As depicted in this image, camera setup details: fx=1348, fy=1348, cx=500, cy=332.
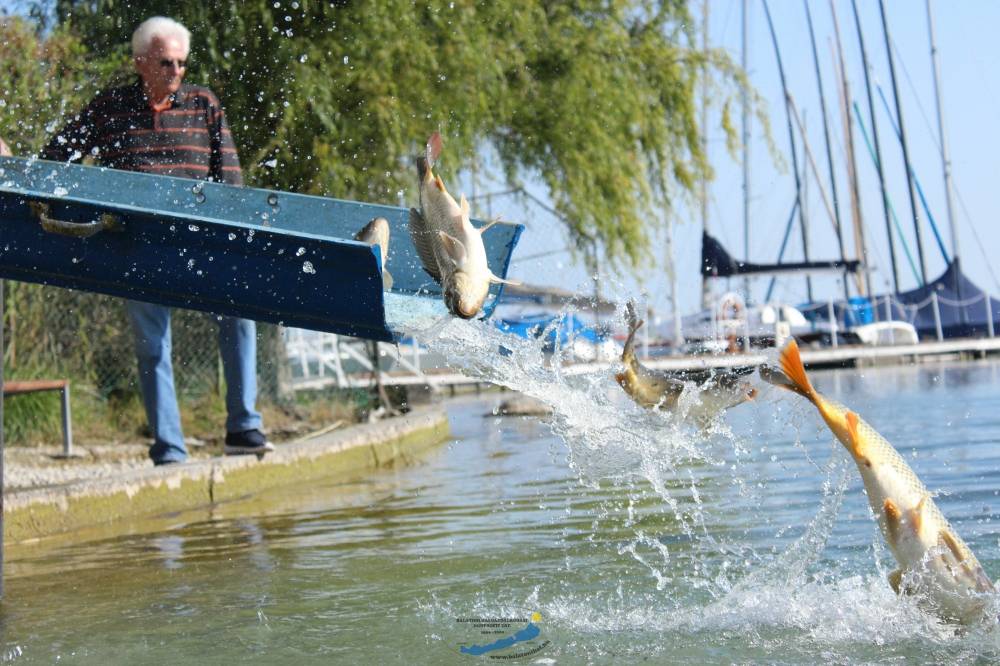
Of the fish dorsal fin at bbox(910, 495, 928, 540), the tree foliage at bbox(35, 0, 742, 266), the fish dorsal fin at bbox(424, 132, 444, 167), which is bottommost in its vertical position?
the fish dorsal fin at bbox(910, 495, 928, 540)

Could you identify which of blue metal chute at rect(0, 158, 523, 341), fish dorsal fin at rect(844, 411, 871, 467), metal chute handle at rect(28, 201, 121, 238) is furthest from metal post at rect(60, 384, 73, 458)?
fish dorsal fin at rect(844, 411, 871, 467)

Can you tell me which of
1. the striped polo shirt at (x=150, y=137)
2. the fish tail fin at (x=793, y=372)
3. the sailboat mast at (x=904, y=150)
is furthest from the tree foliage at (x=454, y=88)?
the sailboat mast at (x=904, y=150)

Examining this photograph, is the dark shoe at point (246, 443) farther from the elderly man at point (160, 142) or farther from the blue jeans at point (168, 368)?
the elderly man at point (160, 142)

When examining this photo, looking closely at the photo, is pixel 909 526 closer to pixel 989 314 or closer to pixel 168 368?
pixel 168 368

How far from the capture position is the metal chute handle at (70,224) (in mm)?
5078

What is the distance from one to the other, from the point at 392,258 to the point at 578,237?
32.8 feet

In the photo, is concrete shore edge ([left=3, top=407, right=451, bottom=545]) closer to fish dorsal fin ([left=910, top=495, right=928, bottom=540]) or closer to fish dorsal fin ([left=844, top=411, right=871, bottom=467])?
fish dorsal fin ([left=844, top=411, right=871, bottom=467])

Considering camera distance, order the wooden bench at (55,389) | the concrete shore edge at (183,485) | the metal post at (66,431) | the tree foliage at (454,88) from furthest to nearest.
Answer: the tree foliage at (454,88), the metal post at (66,431), the wooden bench at (55,389), the concrete shore edge at (183,485)

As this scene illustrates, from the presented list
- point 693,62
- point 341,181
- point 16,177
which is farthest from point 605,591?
point 693,62

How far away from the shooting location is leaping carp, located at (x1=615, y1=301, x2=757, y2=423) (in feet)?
16.7

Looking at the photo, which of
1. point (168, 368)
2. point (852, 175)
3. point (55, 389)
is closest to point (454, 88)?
point (55, 389)

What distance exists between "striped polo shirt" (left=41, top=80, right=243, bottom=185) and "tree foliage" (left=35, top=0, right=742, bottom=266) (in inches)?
155

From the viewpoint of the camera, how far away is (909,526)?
4.34m

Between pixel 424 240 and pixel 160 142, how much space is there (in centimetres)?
317
